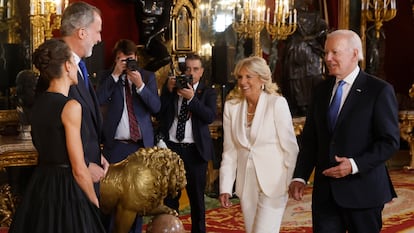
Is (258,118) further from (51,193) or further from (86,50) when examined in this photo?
(51,193)

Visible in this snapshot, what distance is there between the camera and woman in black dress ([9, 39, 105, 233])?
10.6 feet

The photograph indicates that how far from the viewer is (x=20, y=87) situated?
623 centimetres

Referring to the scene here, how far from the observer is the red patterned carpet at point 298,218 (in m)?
6.53

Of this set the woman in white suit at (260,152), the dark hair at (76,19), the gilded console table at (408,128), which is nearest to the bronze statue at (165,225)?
the woman in white suit at (260,152)

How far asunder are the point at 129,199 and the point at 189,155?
1.52 meters

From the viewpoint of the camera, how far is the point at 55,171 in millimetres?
3295

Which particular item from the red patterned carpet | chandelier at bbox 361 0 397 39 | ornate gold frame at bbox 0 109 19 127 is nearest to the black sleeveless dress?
the red patterned carpet

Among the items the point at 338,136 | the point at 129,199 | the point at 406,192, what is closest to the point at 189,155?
the point at 129,199

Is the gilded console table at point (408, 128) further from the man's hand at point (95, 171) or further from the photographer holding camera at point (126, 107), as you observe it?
the man's hand at point (95, 171)

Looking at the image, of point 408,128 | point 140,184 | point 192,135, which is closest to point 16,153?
point 192,135

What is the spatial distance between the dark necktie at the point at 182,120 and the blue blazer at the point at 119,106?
1.09ft

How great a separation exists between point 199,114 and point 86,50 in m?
1.89

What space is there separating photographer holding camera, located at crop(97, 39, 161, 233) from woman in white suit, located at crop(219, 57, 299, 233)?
3.52 ft

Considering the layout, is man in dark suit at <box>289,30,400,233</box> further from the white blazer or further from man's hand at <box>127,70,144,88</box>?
man's hand at <box>127,70,144,88</box>
